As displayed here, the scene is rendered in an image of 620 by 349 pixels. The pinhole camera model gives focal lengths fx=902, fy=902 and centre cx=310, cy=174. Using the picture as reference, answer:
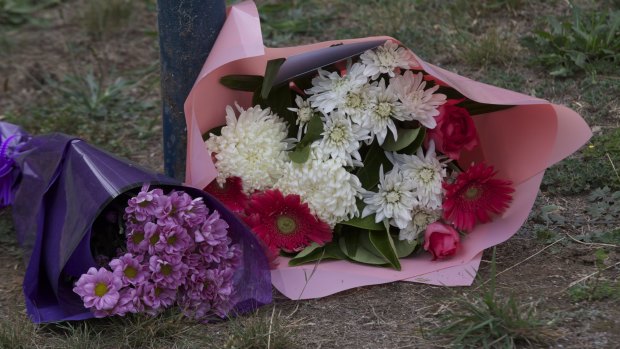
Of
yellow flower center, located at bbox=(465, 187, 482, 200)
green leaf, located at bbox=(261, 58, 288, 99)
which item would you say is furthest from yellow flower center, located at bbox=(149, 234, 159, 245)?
yellow flower center, located at bbox=(465, 187, 482, 200)

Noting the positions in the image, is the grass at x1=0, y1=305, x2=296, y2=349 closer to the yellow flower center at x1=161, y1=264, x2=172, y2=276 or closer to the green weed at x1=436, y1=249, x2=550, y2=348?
the yellow flower center at x1=161, y1=264, x2=172, y2=276

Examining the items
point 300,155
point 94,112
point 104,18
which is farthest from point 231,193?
point 104,18

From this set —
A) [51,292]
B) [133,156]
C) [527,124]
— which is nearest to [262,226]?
[51,292]

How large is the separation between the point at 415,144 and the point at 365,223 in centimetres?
28

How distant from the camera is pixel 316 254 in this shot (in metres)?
2.77

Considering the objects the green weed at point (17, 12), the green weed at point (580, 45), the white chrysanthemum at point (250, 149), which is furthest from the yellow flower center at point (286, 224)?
the green weed at point (17, 12)

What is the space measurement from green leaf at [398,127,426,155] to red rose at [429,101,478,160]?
0.03 m

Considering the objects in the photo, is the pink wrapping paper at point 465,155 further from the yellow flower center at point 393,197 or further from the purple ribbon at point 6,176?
the purple ribbon at point 6,176

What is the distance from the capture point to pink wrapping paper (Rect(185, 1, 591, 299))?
2.64 m

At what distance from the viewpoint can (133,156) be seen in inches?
151

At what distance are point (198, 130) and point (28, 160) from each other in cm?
77

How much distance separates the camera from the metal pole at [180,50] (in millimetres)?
2953

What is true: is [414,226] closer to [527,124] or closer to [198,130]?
[527,124]

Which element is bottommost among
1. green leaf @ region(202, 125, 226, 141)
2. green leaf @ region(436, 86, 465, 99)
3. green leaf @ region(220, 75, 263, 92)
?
green leaf @ region(202, 125, 226, 141)
